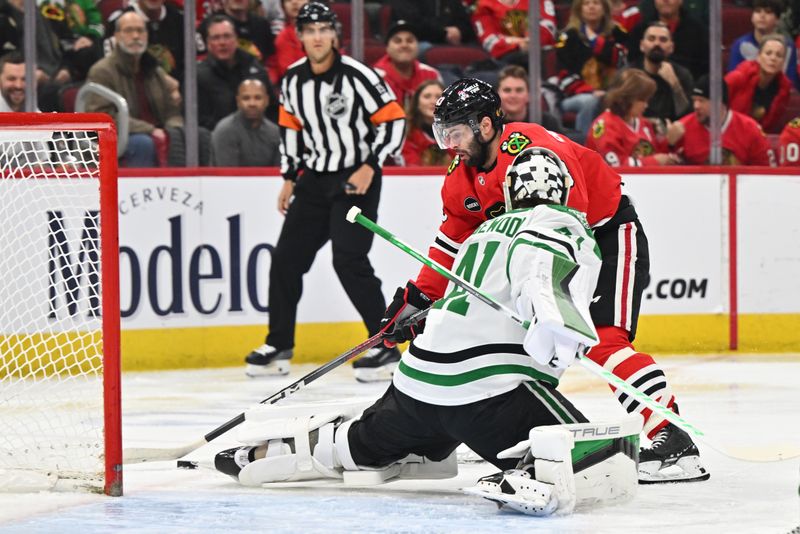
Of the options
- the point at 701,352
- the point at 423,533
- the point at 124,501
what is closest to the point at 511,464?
the point at 423,533

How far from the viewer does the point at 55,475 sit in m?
3.63

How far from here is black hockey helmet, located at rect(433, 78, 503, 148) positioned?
11.6 feet

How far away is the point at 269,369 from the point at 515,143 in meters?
2.40

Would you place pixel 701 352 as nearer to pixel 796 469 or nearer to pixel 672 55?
pixel 672 55

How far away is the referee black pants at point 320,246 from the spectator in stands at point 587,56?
1045mm

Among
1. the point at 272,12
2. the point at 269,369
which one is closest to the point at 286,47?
the point at 272,12

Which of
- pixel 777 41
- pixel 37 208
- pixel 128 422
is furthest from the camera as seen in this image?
pixel 777 41

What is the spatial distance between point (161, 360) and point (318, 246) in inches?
30.3

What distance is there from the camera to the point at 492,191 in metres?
3.63

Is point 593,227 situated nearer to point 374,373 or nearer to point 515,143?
point 515,143

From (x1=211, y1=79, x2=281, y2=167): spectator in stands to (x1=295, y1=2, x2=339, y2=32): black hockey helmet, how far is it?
544 mm

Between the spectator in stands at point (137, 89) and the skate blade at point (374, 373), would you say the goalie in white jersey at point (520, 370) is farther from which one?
the spectator in stands at point (137, 89)

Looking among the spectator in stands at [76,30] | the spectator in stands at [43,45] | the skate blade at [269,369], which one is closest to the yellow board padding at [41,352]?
the skate blade at [269,369]

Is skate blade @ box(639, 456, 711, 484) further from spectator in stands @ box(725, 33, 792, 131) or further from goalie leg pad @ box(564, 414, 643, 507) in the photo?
spectator in stands @ box(725, 33, 792, 131)
